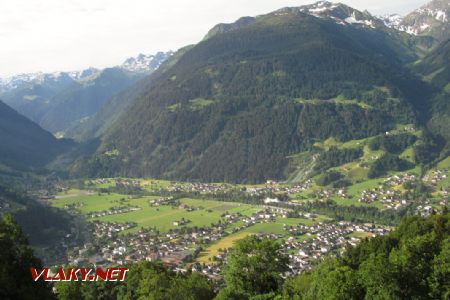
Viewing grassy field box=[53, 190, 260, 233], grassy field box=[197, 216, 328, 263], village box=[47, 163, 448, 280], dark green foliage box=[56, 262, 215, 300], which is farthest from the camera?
grassy field box=[53, 190, 260, 233]

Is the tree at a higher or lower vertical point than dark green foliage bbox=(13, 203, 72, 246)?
higher

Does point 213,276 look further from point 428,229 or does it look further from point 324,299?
point 324,299

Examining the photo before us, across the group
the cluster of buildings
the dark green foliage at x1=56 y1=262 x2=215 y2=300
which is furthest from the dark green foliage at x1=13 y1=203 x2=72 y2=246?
the dark green foliage at x1=56 y1=262 x2=215 y2=300

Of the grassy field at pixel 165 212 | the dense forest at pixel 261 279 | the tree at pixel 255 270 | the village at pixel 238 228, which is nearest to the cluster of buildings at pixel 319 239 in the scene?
the village at pixel 238 228

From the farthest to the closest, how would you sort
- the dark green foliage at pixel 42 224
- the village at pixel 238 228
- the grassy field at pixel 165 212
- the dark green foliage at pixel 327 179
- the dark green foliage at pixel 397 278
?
the dark green foliage at pixel 327 179 < the grassy field at pixel 165 212 < the dark green foliage at pixel 42 224 < the village at pixel 238 228 < the dark green foliage at pixel 397 278

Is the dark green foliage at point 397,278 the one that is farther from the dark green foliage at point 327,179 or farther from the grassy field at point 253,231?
the dark green foliage at point 327,179

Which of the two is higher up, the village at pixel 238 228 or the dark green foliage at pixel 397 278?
the dark green foliage at pixel 397 278

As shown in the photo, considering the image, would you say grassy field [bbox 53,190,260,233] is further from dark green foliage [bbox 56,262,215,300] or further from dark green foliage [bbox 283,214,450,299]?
dark green foliage [bbox 283,214,450,299]

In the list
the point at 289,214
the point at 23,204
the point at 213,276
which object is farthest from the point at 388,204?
the point at 23,204

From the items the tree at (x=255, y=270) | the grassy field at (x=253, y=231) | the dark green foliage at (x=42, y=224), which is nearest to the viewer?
the tree at (x=255, y=270)
